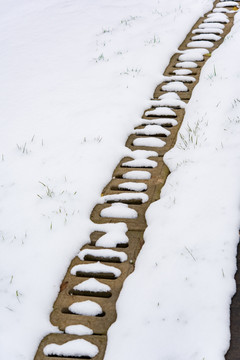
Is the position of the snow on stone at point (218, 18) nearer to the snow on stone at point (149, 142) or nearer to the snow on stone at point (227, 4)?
the snow on stone at point (227, 4)

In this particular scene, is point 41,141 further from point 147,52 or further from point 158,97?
point 147,52

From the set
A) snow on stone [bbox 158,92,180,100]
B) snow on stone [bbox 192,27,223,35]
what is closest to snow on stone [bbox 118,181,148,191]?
snow on stone [bbox 158,92,180,100]

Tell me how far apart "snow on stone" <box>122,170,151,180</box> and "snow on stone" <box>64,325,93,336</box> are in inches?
47.1

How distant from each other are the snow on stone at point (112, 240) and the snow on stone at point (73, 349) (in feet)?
2.04

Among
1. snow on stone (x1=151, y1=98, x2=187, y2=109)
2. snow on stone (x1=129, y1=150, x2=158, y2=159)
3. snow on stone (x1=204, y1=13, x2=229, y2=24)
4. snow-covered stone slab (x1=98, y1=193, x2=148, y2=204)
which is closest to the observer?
snow-covered stone slab (x1=98, y1=193, x2=148, y2=204)

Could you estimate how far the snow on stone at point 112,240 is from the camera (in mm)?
2570

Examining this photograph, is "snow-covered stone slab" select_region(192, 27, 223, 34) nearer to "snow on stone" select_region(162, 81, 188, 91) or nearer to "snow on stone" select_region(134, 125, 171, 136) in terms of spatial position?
"snow on stone" select_region(162, 81, 188, 91)

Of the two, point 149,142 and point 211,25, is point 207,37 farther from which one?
point 149,142

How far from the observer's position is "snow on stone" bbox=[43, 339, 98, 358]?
79.6 inches

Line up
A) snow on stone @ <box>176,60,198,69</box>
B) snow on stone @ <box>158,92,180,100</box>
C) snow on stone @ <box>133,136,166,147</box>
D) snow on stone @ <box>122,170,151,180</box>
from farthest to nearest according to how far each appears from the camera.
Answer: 1. snow on stone @ <box>176,60,198,69</box>
2. snow on stone @ <box>158,92,180,100</box>
3. snow on stone @ <box>133,136,166,147</box>
4. snow on stone @ <box>122,170,151,180</box>

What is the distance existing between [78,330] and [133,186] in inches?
Answer: 43.5

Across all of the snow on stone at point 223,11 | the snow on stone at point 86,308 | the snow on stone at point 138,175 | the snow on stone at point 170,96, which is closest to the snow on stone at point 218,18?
the snow on stone at point 223,11

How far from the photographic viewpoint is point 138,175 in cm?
311

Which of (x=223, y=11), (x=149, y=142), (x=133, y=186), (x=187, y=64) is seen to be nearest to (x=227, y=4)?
(x=223, y=11)
